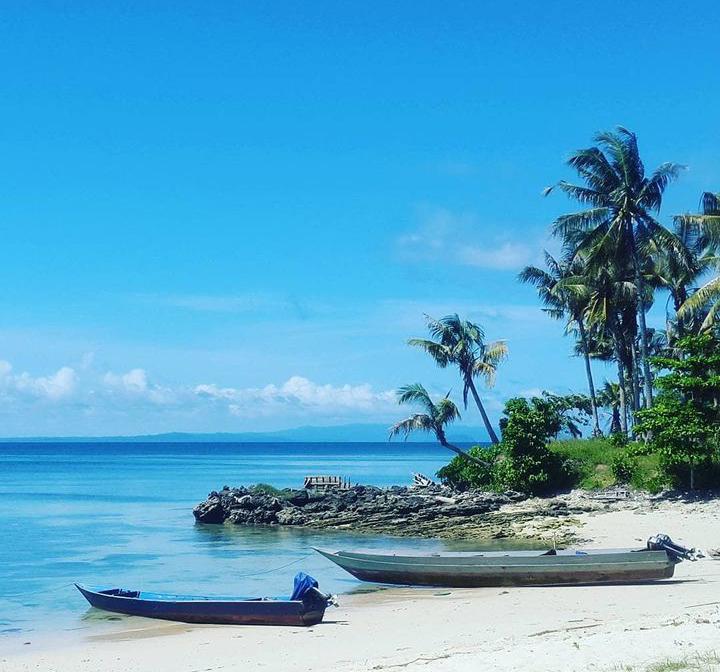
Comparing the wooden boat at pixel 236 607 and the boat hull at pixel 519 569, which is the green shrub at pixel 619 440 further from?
the wooden boat at pixel 236 607

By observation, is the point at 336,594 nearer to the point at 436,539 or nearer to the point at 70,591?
the point at 70,591

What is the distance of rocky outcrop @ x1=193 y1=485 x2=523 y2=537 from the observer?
35.1 meters

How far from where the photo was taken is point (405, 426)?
130 ft

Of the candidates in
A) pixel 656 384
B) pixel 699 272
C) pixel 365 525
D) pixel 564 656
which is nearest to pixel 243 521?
pixel 365 525

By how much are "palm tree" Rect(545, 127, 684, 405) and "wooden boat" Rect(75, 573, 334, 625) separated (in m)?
24.0

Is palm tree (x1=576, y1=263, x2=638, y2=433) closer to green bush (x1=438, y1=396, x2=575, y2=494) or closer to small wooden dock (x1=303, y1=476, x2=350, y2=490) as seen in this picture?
green bush (x1=438, y1=396, x2=575, y2=494)

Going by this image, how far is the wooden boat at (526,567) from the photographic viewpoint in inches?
786

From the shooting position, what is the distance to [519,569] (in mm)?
20766

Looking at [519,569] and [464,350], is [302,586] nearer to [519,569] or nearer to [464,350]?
[519,569]

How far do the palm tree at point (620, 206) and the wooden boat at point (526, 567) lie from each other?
1922 cm

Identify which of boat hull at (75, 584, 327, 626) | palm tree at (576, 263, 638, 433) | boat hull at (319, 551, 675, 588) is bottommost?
boat hull at (75, 584, 327, 626)

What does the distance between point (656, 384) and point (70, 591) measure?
2205 cm

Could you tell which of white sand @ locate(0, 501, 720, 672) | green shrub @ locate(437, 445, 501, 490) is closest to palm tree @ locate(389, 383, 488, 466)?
green shrub @ locate(437, 445, 501, 490)

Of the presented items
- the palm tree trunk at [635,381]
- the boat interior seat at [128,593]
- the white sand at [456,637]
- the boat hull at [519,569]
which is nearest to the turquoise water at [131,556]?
the boat interior seat at [128,593]
